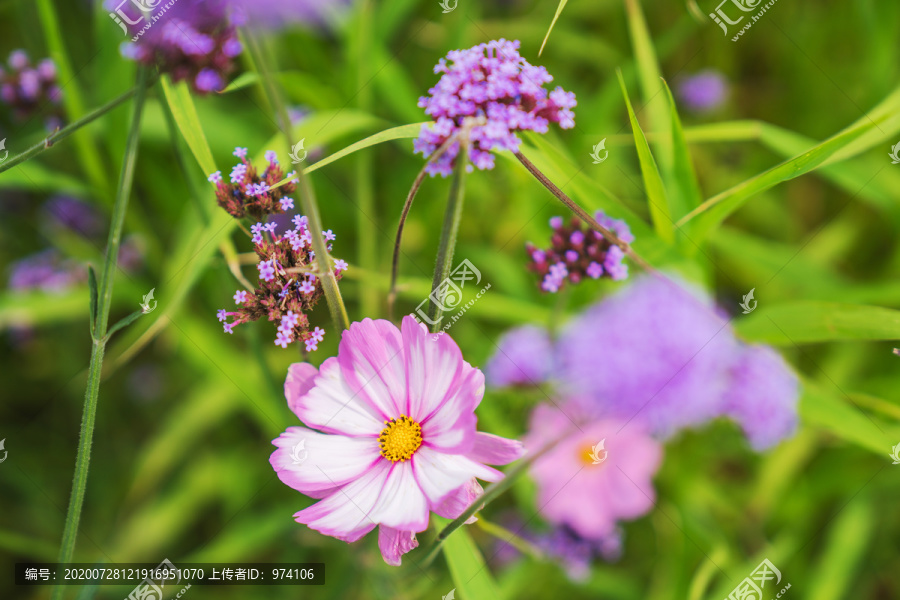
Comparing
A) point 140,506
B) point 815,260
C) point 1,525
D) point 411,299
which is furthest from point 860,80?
point 1,525

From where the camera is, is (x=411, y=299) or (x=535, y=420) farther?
(x=411, y=299)

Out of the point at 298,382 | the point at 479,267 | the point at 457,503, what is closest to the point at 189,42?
the point at 298,382

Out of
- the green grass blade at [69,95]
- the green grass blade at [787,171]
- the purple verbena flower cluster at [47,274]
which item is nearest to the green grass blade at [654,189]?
the green grass blade at [787,171]

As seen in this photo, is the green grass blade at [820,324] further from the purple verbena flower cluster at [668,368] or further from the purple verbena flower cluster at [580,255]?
the purple verbena flower cluster at [580,255]

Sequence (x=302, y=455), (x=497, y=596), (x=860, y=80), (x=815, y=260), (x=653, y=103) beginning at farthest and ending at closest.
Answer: (x=860, y=80) → (x=815, y=260) → (x=653, y=103) → (x=497, y=596) → (x=302, y=455)

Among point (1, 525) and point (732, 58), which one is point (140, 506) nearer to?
point (1, 525)

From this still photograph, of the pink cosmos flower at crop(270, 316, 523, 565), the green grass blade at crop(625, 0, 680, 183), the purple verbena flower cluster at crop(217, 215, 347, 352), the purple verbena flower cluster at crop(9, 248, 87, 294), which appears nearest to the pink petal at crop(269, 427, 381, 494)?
the pink cosmos flower at crop(270, 316, 523, 565)

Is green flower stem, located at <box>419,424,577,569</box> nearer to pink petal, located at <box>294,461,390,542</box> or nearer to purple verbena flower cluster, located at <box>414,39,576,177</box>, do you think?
pink petal, located at <box>294,461,390,542</box>
